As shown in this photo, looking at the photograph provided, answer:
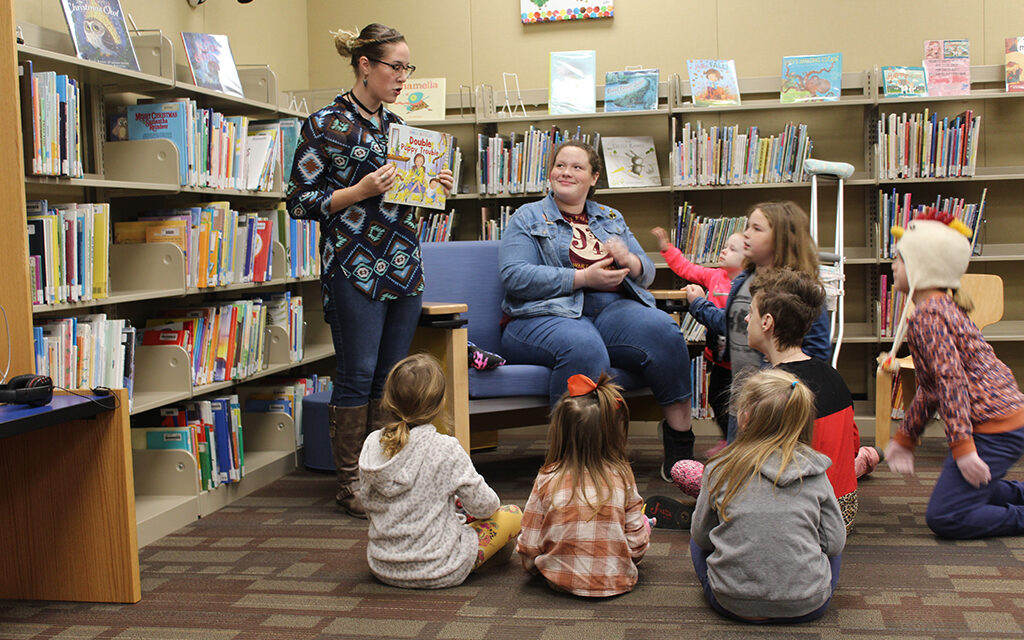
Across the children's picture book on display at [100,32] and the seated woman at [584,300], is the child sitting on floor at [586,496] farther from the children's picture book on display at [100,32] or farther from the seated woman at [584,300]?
the children's picture book on display at [100,32]

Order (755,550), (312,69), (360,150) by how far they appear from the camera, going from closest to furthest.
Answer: (755,550), (360,150), (312,69)

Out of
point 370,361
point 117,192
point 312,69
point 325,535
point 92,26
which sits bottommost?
point 325,535

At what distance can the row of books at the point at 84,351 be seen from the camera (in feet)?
8.53

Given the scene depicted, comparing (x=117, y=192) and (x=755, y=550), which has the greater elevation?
(x=117, y=192)

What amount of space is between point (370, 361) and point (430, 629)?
1091mm

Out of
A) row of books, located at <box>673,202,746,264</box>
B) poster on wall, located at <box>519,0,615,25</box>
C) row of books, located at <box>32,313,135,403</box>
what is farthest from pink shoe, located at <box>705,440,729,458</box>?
poster on wall, located at <box>519,0,615,25</box>

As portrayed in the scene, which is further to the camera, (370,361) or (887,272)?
(887,272)

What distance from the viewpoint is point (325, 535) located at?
Result: 2928 millimetres

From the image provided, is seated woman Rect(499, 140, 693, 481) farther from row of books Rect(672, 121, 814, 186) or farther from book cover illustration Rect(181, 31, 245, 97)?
book cover illustration Rect(181, 31, 245, 97)

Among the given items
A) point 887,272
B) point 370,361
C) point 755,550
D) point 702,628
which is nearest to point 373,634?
point 702,628

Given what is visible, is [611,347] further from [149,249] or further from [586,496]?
[149,249]

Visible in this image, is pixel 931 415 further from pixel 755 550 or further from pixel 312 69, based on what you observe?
pixel 312 69

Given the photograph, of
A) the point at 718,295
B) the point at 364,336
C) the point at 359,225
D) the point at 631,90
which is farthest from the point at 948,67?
the point at 364,336

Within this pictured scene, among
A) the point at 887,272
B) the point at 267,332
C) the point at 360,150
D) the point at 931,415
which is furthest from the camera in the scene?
the point at 887,272
